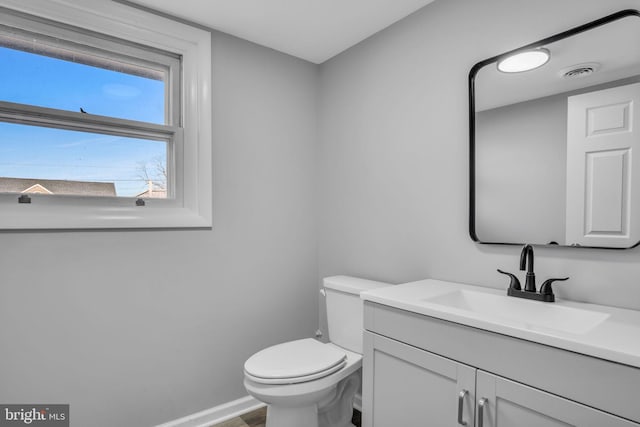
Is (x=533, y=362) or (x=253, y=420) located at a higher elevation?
(x=533, y=362)

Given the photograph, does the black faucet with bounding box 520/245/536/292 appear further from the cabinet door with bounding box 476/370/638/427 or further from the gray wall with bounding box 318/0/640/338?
the cabinet door with bounding box 476/370/638/427

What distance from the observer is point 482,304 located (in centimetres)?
143

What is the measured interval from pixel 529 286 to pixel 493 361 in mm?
439

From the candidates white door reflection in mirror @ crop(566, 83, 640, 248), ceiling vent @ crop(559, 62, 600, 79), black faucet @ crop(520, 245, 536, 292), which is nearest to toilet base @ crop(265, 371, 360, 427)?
black faucet @ crop(520, 245, 536, 292)

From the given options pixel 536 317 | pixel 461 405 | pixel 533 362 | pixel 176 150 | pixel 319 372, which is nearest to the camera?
pixel 533 362

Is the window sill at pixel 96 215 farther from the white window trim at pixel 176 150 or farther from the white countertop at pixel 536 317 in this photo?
the white countertop at pixel 536 317

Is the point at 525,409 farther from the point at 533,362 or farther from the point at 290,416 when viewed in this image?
the point at 290,416

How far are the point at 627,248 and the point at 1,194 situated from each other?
247 cm

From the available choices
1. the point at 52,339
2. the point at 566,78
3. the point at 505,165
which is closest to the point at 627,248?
the point at 505,165

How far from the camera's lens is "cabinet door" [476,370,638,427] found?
34.0 inches

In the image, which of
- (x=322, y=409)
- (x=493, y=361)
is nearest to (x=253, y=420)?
(x=322, y=409)

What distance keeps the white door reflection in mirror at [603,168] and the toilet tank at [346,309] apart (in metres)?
1.01

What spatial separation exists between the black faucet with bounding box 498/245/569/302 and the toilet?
0.72 meters

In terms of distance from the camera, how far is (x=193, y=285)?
193 centimetres
